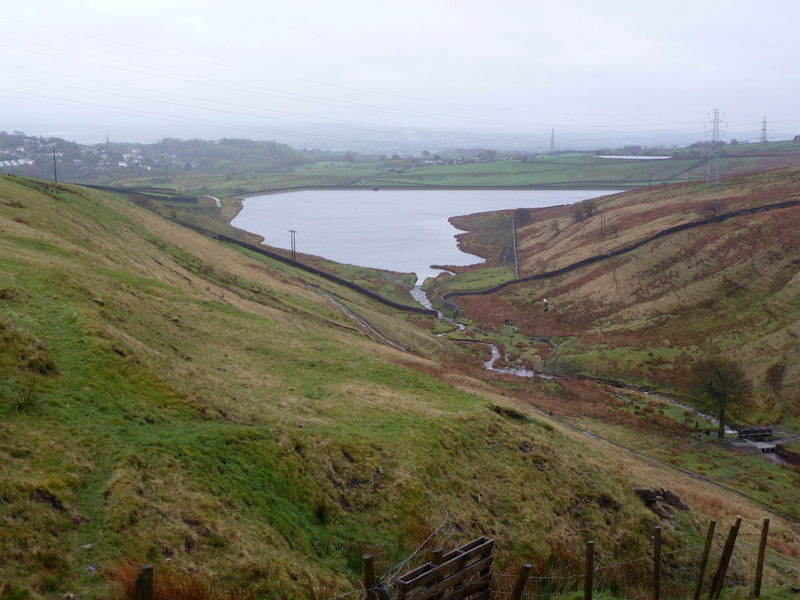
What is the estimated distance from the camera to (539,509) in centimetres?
1681

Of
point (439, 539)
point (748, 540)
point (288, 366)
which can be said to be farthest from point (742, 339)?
point (439, 539)

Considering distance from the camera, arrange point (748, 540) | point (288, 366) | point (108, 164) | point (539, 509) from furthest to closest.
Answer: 1. point (108, 164)
2. point (288, 366)
3. point (748, 540)
4. point (539, 509)

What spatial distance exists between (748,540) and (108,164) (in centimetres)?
20656

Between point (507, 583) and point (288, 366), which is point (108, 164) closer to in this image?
point (288, 366)

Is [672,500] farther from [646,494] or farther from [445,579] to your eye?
[445,579]

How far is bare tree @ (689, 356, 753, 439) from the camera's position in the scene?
37.3 m

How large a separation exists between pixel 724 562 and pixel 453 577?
231 inches

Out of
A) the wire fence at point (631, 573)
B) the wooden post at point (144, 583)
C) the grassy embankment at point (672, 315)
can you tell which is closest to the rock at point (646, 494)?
the wire fence at point (631, 573)

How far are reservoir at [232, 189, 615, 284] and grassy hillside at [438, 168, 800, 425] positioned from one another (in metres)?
16.9

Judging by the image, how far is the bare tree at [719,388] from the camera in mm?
37344

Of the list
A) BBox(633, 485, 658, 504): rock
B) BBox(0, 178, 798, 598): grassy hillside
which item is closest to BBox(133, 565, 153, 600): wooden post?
BBox(0, 178, 798, 598): grassy hillside

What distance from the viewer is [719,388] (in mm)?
37625

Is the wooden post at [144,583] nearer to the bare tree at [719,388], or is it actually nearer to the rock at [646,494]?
the rock at [646,494]

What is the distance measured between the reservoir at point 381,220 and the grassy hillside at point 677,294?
1689 centimetres
